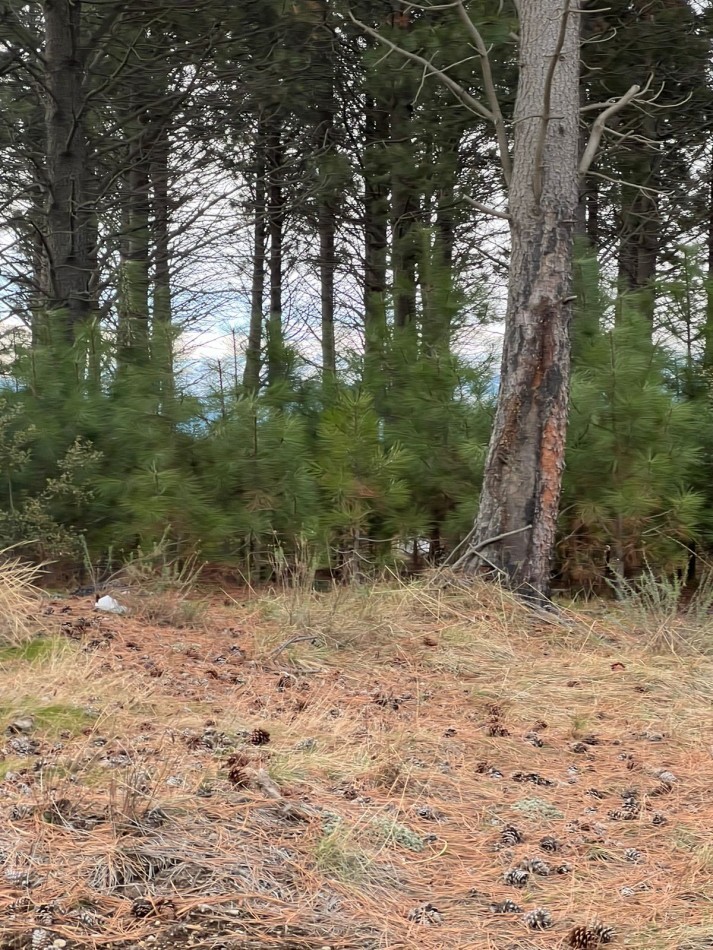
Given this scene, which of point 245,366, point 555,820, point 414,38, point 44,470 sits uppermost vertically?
point 414,38

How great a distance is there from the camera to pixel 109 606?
5.27m

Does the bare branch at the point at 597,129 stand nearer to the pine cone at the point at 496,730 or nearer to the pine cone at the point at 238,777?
the pine cone at the point at 496,730

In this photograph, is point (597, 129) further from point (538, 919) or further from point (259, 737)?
point (538, 919)

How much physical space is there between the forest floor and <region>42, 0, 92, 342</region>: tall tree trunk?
3697 millimetres

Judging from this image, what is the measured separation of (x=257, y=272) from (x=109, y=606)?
882 centimetres

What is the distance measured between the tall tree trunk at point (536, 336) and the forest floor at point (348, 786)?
2.98 ft


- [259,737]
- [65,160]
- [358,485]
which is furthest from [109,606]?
[65,160]

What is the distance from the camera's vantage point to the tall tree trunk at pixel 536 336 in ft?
18.8

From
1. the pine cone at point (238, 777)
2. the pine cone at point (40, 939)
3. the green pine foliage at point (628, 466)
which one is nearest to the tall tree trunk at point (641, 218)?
the green pine foliage at point (628, 466)

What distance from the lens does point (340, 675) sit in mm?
4258

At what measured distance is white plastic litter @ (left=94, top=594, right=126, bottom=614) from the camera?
207 inches

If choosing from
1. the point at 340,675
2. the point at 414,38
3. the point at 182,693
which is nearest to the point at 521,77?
the point at 414,38

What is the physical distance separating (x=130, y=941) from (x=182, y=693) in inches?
72.7

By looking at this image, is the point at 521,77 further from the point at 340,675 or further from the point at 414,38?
the point at 340,675
